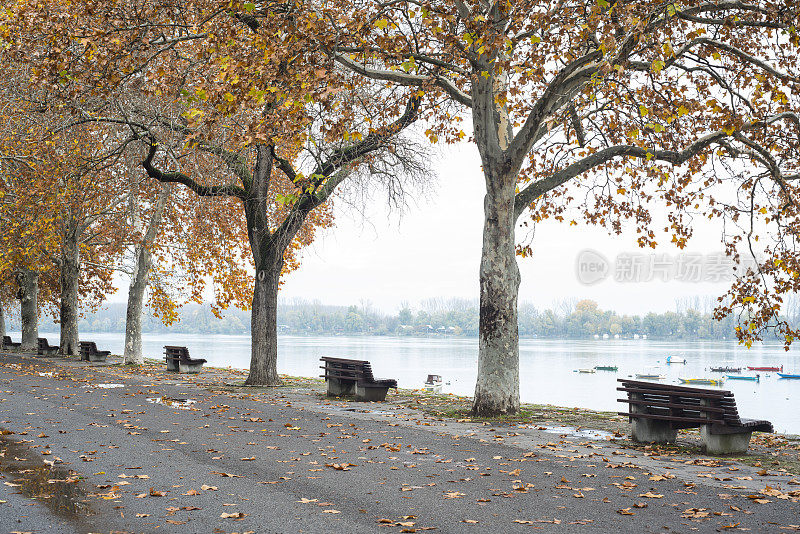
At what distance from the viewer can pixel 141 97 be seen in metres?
18.2

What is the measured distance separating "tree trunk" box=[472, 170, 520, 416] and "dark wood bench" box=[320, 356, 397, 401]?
116 inches

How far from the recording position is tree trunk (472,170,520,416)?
12.5 m

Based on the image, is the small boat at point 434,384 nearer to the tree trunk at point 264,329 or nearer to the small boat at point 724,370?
the tree trunk at point 264,329

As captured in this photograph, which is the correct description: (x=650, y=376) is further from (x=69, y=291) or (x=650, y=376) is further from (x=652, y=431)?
(x=652, y=431)

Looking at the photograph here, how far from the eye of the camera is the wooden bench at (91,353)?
2688 cm

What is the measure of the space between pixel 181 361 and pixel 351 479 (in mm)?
17383

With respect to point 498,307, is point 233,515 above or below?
below

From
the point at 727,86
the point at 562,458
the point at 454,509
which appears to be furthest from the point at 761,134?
the point at 454,509

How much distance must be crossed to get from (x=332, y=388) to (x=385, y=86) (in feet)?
22.5

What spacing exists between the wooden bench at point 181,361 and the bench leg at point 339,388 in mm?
8587

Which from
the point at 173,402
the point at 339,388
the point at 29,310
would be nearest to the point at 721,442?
the point at 339,388

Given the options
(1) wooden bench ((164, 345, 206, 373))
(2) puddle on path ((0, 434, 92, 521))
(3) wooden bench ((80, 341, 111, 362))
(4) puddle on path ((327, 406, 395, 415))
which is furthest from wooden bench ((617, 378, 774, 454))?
(3) wooden bench ((80, 341, 111, 362))

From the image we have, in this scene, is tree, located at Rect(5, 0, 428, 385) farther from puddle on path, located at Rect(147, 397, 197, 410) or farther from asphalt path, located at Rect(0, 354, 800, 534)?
asphalt path, located at Rect(0, 354, 800, 534)

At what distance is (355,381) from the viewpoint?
1570 cm
